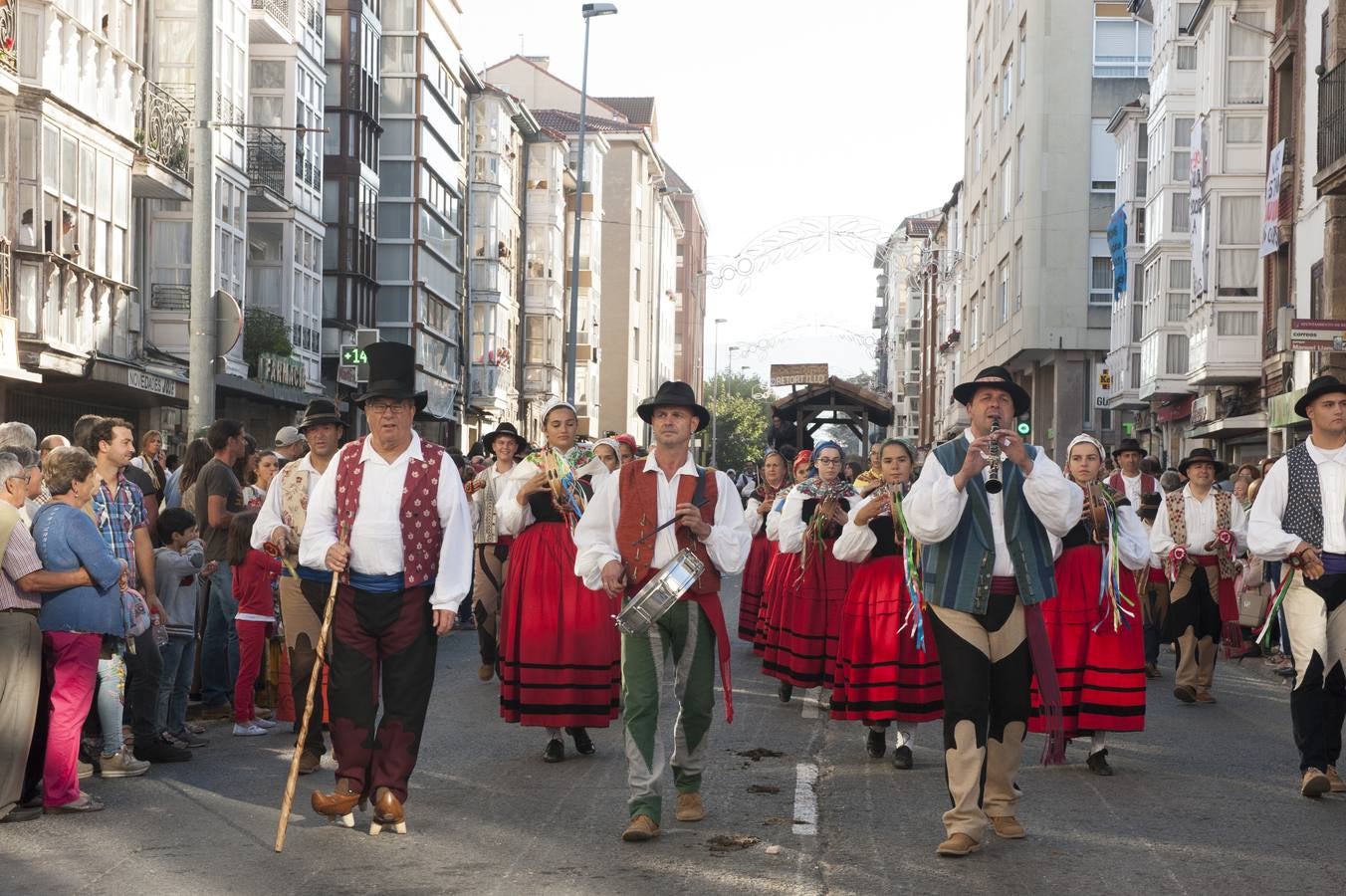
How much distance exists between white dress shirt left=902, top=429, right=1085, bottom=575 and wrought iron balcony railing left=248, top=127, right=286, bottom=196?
102 feet

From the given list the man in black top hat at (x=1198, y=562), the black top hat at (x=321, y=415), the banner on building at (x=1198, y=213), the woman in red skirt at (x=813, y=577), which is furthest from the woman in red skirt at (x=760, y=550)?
the banner on building at (x=1198, y=213)

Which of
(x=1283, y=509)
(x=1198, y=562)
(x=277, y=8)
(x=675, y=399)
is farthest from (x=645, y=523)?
(x=277, y=8)

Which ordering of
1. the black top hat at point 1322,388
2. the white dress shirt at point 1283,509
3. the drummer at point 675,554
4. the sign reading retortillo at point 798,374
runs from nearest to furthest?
the drummer at point 675,554 < the white dress shirt at point 1283,509 < the black top hat at point 1322,388 < the sign reading retortillo at point 798,374

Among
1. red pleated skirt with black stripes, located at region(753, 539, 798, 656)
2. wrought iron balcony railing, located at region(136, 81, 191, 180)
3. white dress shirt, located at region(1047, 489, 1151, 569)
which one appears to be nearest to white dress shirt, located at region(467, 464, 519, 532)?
red pleated skirt with black stripes, located at region(753, 539, 798, 656)

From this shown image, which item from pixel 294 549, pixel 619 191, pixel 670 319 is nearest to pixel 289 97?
pixel 294 549

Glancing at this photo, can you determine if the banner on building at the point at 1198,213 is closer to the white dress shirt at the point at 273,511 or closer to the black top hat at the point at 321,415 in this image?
the black top hat at the point at 321,415

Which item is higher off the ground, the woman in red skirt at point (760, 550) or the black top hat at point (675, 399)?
the black top hat at point (675, 399)

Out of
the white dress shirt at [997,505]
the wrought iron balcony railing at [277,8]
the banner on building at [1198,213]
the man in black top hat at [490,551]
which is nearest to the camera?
the white dress shirt at [997,505]

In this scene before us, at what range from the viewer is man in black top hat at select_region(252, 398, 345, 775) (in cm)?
862

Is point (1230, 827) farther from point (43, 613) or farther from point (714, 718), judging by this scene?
point (43, 613)

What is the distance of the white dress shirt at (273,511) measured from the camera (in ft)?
29.4

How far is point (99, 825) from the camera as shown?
7887 millimetres

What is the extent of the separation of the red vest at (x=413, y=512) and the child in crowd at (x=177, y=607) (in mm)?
2613

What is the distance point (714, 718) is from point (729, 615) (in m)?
10.9
